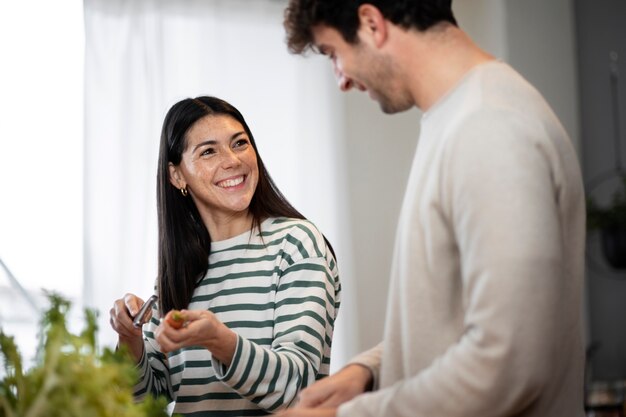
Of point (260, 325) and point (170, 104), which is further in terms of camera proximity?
point (170, 104)

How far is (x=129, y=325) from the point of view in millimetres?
1970

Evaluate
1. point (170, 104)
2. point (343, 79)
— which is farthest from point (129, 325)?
point (170, 104)

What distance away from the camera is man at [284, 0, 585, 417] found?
1.09 meters

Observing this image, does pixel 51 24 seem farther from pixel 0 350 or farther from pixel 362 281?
pixel 0 350

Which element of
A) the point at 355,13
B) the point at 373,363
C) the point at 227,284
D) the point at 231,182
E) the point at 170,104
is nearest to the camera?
the point at 355,13

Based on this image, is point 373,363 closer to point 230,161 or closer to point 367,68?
point 367,68

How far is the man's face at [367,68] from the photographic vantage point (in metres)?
1.27

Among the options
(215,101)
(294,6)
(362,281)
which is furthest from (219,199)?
(362,281)

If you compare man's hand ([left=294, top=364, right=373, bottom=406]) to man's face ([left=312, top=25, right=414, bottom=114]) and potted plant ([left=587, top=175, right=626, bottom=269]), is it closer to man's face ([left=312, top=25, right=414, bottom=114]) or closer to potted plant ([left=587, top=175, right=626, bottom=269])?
man's face ([left=312, top=25, right=414, bottom=114])

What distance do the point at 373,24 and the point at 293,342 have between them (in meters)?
0.82

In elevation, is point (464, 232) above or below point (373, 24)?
below

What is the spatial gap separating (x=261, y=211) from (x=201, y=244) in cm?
16

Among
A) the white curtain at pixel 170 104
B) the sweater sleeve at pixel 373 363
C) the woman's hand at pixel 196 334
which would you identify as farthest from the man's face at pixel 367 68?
the white curtain at pixel 170 104

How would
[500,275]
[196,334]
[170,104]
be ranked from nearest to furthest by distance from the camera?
1. [500,275]
2. [196,334]
3. [170,104]
